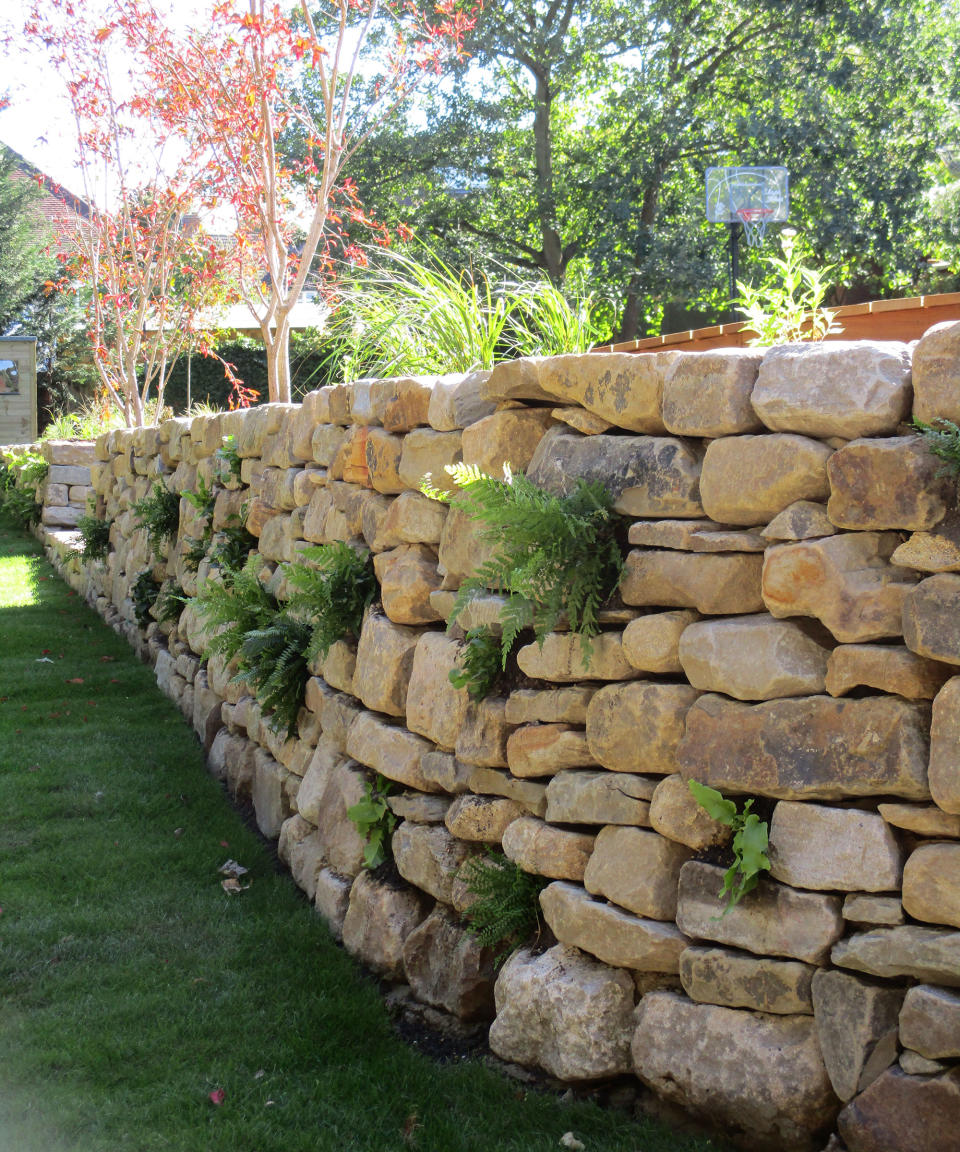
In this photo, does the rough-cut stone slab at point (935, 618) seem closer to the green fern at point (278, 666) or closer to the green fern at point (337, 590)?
the green fern at point (337, 590)

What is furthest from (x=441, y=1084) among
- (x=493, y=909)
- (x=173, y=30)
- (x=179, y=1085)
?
(x=173, y=30)

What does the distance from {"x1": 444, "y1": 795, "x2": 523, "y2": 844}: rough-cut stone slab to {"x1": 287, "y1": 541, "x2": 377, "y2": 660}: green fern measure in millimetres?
1003

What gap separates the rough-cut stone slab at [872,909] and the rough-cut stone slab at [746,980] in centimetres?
17

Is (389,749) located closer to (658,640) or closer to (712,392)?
(658,640)

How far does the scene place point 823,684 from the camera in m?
2.51

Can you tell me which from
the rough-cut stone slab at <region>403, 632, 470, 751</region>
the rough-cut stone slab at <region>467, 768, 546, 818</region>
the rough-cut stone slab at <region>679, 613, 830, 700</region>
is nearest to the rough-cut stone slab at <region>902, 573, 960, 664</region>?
the rough-cut stone slab at <region>679, 613, 830, 700</region>

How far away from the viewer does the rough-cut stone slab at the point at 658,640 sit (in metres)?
2.76

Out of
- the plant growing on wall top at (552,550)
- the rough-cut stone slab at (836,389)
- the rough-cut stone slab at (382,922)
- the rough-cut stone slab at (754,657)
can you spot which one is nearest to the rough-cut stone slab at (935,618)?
the rough-cut stone slab at (754,657)

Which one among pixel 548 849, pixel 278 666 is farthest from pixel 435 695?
pixel 278 666

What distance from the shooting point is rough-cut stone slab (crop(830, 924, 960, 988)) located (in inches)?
88.3

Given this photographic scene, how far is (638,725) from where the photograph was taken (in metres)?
2.80

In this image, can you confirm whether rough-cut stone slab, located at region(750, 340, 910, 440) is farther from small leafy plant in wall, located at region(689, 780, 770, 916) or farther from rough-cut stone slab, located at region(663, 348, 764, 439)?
small leafy plant in wall, located at region(689, 780, 770, 916)

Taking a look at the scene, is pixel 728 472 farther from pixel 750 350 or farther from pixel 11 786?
pixel 11 786

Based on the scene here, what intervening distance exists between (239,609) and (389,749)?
4.94ft
